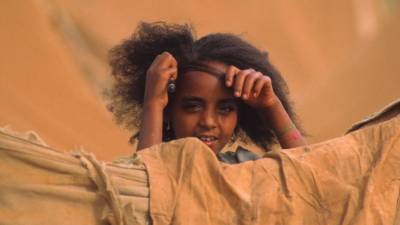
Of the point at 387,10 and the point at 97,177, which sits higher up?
the point at 387,10

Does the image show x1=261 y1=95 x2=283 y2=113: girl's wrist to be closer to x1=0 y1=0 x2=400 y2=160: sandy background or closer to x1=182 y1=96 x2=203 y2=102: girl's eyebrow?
x1=182 y1=96 x2=203 y2=102: girl's eyebrow

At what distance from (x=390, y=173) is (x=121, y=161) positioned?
692mm

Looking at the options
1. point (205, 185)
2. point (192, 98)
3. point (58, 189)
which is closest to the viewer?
point (58, 189)

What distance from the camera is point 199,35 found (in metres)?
15.8

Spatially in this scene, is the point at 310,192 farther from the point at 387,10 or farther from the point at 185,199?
the point at 387,10

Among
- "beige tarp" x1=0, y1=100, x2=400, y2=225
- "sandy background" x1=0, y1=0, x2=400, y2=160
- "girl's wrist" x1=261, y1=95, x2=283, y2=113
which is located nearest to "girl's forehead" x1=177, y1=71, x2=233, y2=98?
"girl's wrist" x1=261, y1=95, x2=283, y2=113

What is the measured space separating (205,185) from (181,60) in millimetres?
1543

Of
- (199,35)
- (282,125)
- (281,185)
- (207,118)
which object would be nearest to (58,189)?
(281,185)

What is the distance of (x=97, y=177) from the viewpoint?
9.04 feet

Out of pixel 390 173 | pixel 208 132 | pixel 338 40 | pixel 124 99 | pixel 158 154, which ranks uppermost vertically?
pixel 338 40

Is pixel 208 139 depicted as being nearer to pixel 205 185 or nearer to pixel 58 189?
pixel 205 185

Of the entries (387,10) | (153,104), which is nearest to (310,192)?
(153,104)

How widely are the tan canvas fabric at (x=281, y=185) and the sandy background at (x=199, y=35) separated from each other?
14.0 feet

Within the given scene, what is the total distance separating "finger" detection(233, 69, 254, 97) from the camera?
407 centimetres
